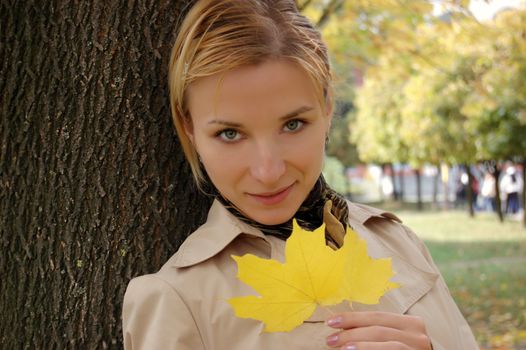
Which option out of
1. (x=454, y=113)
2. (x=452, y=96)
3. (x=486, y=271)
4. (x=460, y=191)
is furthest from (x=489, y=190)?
(x=486, y=271)

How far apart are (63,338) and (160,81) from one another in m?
0.73

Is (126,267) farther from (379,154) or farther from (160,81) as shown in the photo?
(379,154)

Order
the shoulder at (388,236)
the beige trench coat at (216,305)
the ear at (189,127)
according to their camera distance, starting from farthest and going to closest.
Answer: the shoulder at (388,236)
the ear at (189,127)
the beige trench coat at (216,305)

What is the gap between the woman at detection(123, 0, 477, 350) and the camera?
143 cm

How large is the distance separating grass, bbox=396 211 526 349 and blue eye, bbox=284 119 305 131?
5.63 m

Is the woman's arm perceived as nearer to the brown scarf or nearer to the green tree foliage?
the brown scarf

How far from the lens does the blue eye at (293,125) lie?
4.97 ft

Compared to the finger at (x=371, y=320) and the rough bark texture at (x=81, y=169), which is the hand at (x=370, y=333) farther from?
the rough bark texture at (x=81, y=169)

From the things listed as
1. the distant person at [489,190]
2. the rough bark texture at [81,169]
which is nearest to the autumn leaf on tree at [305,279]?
the rough bark texture at [81,169]

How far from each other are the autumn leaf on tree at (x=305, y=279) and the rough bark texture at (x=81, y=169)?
611mm

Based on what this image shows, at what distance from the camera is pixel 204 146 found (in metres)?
1.55

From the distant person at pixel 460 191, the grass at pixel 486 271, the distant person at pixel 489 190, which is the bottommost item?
the distant person at pixel 460 191

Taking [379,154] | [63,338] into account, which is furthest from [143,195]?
[379,154]

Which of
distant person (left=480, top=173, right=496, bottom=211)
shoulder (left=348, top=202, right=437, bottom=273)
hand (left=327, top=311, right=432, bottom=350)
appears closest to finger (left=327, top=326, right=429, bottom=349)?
hand (left=327, top=311, right=432, bottom=350)
